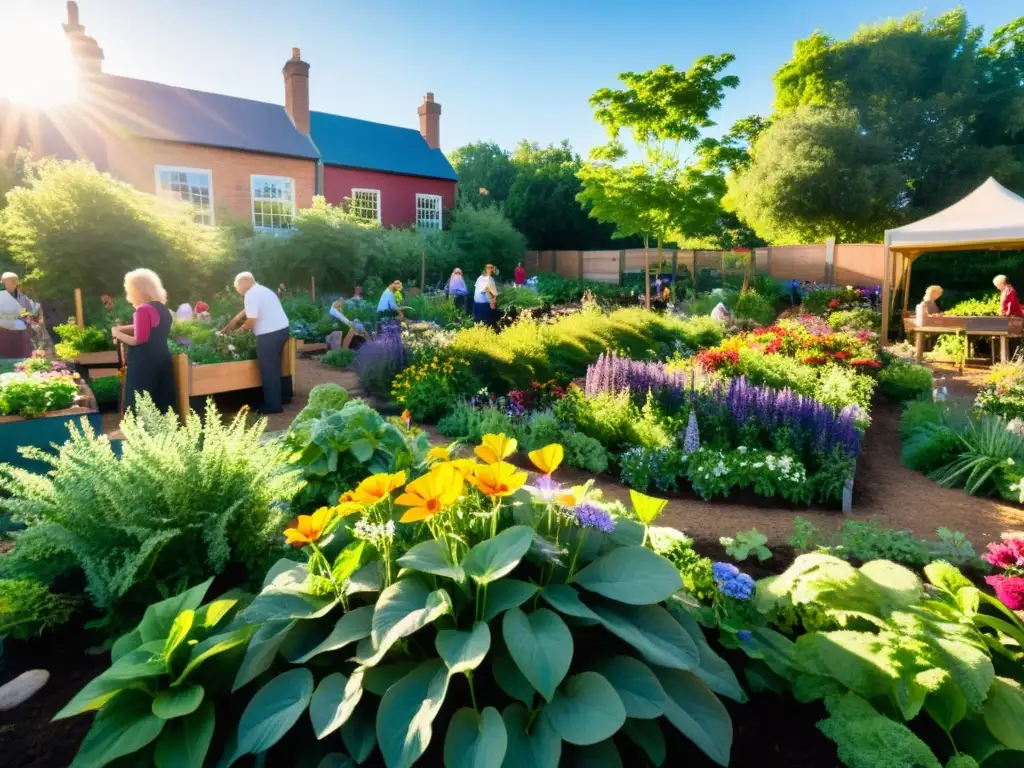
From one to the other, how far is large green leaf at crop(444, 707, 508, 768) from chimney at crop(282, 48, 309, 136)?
80.3 ft

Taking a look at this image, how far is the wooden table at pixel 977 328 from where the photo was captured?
35.4 ft

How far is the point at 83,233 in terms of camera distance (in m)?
11.6

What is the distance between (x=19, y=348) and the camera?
29.0 ft

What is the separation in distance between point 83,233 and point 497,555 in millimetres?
13068

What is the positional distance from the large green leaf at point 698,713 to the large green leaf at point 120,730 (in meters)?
1.19

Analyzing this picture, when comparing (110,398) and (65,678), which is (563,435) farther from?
(110,398)

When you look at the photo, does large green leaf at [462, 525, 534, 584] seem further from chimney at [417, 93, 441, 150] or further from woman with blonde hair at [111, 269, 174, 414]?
chimney at [417, 93, 441, 150]

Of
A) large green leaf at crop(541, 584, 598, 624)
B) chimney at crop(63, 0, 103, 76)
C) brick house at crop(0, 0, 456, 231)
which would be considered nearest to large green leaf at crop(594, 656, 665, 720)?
large green leaf at crop(541, 584, 598, 624)

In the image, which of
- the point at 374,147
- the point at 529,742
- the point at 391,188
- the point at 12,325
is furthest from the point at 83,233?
the point at 374,147

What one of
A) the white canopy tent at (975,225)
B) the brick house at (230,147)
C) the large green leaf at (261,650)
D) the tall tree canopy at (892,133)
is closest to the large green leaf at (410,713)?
the large green leaf at (261,650)

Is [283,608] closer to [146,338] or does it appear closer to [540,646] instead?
[540,646]

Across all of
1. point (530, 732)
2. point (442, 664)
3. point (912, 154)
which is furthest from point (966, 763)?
point (912, 154)

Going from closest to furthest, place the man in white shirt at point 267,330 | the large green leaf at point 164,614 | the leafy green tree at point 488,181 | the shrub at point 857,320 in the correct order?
the large green leaf at point 164,614, the man in white shirt at point 267,330, the shrub at point 857,320, the leafy green tree at point 488,181

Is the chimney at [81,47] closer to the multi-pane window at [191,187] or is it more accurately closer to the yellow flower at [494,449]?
the multi-pane window at [191,187]
